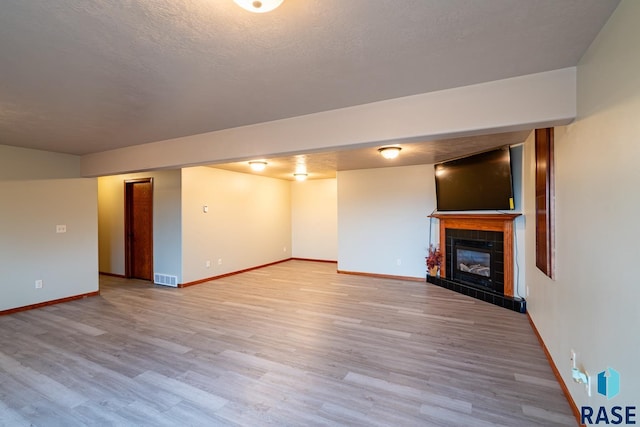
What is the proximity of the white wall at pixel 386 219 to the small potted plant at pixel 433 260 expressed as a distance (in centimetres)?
16

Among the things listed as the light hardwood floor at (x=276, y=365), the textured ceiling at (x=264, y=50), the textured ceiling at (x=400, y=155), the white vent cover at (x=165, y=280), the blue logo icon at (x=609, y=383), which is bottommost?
the light hardwood floor at (x=276, y=365)

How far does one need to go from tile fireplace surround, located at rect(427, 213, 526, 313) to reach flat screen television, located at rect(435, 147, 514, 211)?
0.55ft

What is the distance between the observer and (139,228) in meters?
6.34

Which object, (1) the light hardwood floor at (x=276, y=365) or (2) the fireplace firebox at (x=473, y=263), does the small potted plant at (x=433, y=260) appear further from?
(1) the light hardwood floor at (x=276, y=365)

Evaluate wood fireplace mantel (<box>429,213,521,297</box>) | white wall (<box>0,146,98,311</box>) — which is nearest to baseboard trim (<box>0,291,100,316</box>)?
white wall (<box>0,146,98,311</box>)

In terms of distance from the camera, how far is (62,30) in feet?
5.16

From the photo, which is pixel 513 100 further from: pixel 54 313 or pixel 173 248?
pixel 54 313

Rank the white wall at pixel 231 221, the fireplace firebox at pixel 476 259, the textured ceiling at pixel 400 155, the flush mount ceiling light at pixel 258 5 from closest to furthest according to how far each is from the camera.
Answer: the flush mount ceiling light at pixel 258 5
the textured ceiling at pixel 400 155
the fireplace firebox at pixel 476 259
the white wall at pixel 231 221

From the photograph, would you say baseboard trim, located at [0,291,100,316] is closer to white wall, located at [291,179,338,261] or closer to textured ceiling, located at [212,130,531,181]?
textured ceiling, located at [212,130,531,181]

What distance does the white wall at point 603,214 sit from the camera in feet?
4.42

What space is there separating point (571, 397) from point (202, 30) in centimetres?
347

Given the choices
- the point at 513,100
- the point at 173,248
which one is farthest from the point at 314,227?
the point at 513,100

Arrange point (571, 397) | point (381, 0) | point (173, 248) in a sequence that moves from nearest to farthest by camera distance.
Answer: point (381, 0) < point (571, 397) < point (173, 248)

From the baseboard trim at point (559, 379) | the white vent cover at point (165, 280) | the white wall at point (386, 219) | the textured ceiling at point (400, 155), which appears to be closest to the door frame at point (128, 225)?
the white vent cover at point (165, 280)
